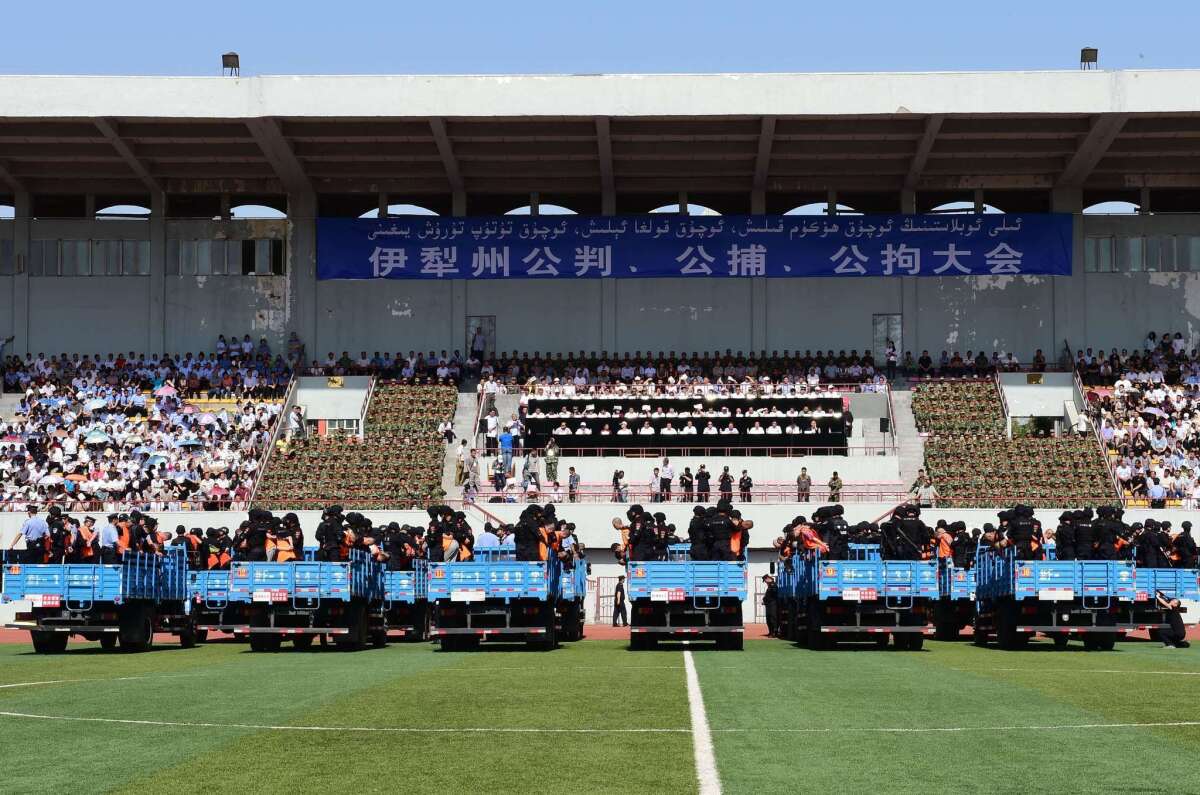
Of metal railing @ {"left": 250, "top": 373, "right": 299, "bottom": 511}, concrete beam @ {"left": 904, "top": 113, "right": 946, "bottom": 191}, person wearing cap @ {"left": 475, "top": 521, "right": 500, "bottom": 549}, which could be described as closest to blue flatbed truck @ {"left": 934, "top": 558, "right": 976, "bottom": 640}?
person wearing cap @ {"left": 475, "top": 521, "right": 500, "bottom": 549}

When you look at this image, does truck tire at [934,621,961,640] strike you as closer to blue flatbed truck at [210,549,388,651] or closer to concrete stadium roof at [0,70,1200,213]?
blue flatbed truck at [210,549,388,651]

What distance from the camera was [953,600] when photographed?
31672 mm

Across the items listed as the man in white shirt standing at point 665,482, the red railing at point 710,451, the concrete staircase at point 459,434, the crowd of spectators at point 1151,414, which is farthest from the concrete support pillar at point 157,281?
the crowd of spectators at point 1151,414

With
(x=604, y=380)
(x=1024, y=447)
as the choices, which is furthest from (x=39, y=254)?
(x=1024, y=447)

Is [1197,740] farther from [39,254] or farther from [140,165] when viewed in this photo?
[39,254]

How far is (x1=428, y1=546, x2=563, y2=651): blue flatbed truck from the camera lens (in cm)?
2675

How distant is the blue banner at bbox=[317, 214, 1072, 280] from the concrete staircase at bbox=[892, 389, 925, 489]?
5.34 meters

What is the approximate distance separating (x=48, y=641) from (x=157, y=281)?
39.4 m

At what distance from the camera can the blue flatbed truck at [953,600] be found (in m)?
31.2

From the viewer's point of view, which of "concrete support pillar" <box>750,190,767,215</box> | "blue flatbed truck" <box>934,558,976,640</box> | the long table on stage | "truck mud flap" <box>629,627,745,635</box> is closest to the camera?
"truck mud flap" <box>629,627,745,635</box>

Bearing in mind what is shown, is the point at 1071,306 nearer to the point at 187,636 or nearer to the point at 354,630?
the point at 354,630

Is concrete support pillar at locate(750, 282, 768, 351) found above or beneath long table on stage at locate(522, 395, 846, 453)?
above

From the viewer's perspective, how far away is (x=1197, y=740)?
1226 centimetres

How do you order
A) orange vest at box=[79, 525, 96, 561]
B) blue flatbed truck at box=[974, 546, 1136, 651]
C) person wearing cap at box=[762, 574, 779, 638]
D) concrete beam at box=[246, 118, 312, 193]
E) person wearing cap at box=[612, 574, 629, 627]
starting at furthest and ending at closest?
concrete beam at box=[246, 118, 312, 193] → person wearing cap at box=[612, 574, 629, 627] → person wearing cap at box=[762, 574, 779, 638] → orange vest at box=[79, 525, 96, 561] → blue flatbed truck at box=[974, 546, 1136, 651]
